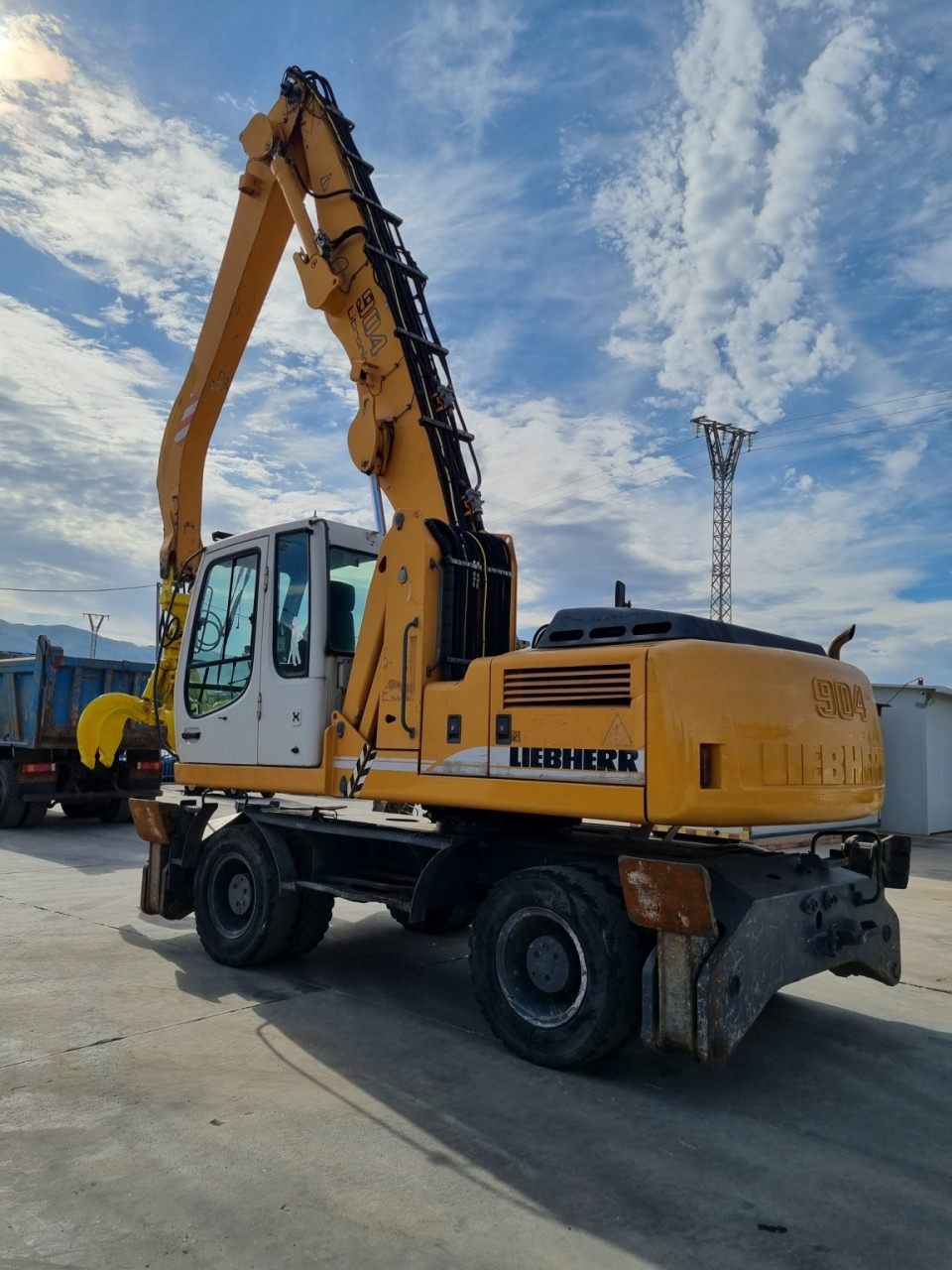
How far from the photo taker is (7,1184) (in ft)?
10.9

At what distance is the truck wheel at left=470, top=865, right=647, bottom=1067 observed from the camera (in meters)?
4.38

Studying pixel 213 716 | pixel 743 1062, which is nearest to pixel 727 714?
pixel 743 1062

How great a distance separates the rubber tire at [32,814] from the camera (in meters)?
14.0

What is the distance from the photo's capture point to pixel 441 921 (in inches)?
294

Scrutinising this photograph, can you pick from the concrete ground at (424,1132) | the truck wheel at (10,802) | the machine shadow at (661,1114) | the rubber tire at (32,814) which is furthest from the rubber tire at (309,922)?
→ the rubber tire at (32,814)

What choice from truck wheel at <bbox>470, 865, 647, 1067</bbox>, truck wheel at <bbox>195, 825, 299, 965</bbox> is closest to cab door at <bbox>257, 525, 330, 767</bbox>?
truck wheel at <bbox>195, 825, 299, 965</bbox>

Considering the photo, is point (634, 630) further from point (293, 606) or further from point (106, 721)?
point (106, 721)

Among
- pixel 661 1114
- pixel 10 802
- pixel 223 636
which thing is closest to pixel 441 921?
pixel 223 636

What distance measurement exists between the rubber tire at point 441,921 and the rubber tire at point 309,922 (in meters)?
0.88

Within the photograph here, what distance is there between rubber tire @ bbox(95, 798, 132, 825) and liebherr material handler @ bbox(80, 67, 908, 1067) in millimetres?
7981

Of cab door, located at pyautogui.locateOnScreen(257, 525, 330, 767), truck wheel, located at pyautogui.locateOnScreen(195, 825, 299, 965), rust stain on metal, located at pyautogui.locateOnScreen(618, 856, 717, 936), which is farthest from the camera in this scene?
truck wheel, located at pyautogui.locateOnScreen(195, 825, 299, 965)

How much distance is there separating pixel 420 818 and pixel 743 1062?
2.55 m

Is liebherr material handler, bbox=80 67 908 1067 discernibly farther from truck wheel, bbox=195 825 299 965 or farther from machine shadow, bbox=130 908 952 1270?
machine shadow, bbox=130 908 952 1270

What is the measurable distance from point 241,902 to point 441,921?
170 centimetres
